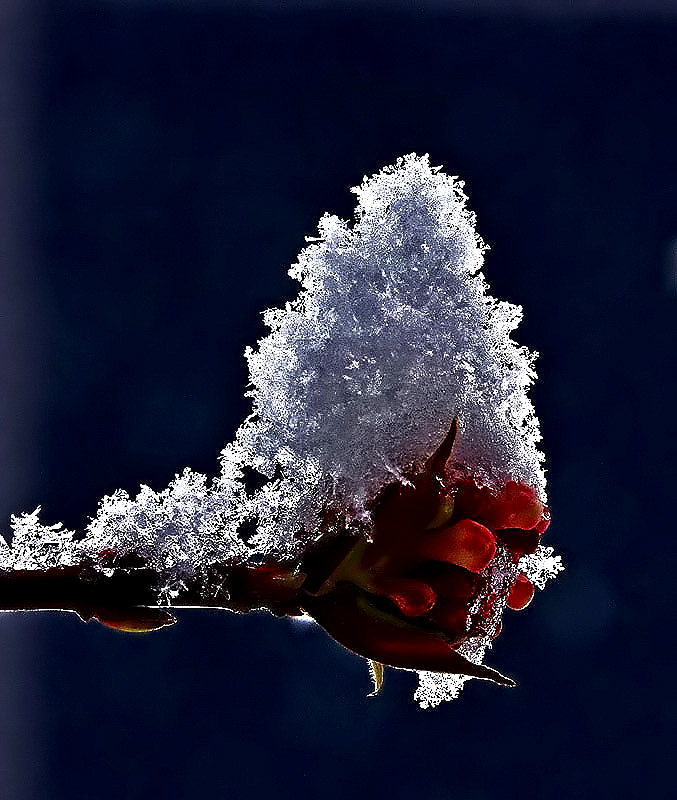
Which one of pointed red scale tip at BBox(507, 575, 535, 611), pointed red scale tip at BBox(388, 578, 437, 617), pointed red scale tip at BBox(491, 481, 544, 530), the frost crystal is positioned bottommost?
pointed red scale tip at BBox(388, 578, 437, 617)

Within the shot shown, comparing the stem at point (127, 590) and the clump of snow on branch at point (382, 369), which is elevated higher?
the clump of snow on branch at point (382, 369)

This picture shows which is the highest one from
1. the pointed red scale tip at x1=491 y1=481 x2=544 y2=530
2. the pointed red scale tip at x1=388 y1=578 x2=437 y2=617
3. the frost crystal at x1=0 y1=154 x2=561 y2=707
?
the frost crystal at x1=0 y1=154 x2=561 y2=707

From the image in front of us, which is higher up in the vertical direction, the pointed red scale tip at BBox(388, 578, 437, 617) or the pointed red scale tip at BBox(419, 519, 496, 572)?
the pointed red scale tip at BBox(419, 519, 496, 572)

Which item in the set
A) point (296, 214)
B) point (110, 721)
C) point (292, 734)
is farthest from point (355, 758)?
point (296, 214)

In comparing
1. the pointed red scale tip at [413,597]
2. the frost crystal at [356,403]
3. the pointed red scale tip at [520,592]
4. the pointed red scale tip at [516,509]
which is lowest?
the pointed red scale tip at [413,597]
